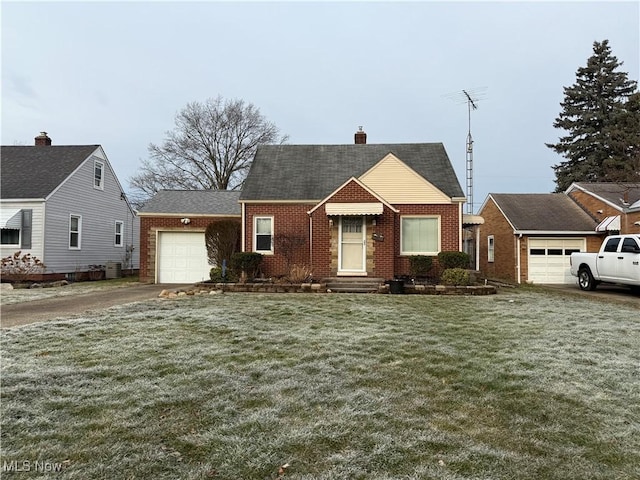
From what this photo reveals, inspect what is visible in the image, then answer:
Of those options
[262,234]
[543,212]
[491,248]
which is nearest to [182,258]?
[262,234]

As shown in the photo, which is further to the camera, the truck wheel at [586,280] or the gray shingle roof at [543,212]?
the gray shingle roof at [543,212]

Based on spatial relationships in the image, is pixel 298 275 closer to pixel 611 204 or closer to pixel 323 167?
pixel 323 167

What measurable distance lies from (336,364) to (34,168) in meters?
19.1

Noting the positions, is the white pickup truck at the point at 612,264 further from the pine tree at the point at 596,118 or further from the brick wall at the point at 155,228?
the pine tree at the point at 596,118

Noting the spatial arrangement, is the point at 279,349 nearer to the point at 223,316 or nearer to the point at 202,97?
the point at 223,316

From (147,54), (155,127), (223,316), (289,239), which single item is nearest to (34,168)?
(147,54)

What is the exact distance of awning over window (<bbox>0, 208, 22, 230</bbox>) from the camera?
15.6m

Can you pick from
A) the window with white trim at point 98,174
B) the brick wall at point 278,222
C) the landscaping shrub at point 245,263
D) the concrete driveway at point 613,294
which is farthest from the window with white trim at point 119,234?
the concrete driveway at point 613,294

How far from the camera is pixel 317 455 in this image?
2748 mm

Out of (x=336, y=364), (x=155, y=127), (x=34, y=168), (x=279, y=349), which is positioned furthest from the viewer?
(x=155, y=127)

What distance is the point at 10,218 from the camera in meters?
15.7

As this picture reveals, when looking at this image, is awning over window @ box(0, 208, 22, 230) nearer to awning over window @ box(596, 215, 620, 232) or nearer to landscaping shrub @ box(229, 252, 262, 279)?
landscaping shrub @ box(229, 252, 262, 279)

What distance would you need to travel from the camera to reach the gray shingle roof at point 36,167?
647 inches

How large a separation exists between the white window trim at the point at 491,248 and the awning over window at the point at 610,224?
15.5ft
